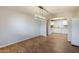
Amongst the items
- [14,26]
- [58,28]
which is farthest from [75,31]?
[14,26]

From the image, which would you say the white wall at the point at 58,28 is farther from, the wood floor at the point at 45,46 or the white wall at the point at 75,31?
the white wall at the point at 75,31

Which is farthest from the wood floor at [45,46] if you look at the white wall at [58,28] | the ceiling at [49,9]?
the ceiling at [49,9]

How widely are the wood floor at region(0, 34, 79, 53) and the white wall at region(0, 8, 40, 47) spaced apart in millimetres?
141

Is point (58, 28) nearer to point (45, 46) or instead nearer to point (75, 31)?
point (75, 31)

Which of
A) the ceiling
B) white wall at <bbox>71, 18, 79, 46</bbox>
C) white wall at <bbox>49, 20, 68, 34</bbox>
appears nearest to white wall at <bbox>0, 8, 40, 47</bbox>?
the ceiling

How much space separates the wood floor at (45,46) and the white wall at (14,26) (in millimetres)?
141

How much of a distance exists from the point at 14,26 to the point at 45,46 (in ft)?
2.90

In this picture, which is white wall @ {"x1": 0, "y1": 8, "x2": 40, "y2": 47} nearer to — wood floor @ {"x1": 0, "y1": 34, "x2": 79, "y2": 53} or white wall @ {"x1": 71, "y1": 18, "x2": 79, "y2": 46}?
wood floor @ {"x1": 0, "y1": 34, "x2": 79, "y2": 53}

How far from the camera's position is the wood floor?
1916 mm

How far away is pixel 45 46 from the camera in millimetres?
2027

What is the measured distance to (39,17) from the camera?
2.05 metres
